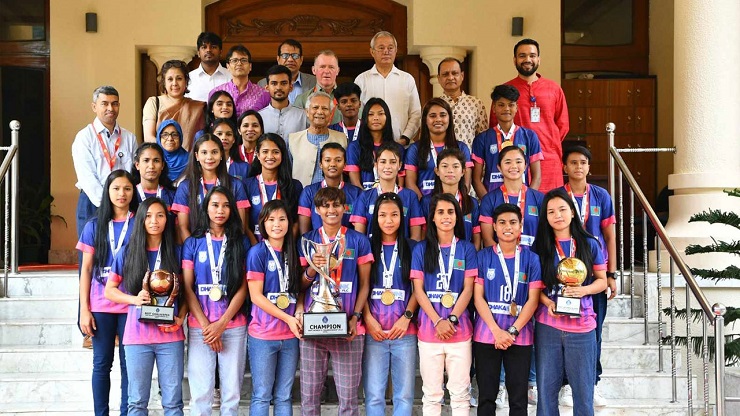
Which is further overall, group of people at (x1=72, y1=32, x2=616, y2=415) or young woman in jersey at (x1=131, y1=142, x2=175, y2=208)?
young woman in jersey at (x1=131, y1=142, x2=175, y2=208)

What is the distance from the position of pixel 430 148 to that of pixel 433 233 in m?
0.79

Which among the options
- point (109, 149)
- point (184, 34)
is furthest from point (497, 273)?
point (184, 34)

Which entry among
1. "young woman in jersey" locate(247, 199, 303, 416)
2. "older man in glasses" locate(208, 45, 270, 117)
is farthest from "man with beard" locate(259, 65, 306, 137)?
"young woman in jersey" locate(247, 199, 303, 416)

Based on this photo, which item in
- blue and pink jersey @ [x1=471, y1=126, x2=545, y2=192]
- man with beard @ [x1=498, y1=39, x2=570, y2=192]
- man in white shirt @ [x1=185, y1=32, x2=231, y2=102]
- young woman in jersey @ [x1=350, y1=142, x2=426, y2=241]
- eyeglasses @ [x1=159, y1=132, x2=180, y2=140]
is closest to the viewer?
young woman in jersey @ [x1=350, y1=142, x2=426, y2=241]

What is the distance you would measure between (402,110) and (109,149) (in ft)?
7.00

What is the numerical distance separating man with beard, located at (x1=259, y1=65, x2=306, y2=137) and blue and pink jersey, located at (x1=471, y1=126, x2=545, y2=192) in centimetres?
123

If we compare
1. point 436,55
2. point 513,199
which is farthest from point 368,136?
point 436,55

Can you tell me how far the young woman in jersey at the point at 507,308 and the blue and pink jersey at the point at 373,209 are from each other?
21.1 inches

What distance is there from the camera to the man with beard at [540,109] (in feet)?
21.6

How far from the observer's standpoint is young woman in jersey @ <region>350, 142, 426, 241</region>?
5516 mm

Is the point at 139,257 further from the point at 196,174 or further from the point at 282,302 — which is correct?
the point at 282,302

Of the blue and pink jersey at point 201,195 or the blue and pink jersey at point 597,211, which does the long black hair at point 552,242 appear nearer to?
the blue and pink jersey at point 597,211

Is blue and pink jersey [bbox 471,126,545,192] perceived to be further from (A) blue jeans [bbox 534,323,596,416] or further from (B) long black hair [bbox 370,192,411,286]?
(A) blue jeans [bbox 534,323,596,416]

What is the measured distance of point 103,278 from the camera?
17.4 feet
